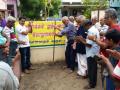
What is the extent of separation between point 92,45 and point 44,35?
3713mm

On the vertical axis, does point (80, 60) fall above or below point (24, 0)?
below

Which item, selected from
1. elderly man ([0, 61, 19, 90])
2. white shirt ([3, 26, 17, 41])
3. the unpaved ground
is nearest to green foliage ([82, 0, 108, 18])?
the unpaved ground

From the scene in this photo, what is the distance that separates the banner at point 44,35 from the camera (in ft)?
39.5

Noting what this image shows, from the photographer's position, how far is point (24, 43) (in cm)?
1063

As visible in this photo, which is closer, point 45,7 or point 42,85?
point 42,85

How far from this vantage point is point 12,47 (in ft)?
31.3

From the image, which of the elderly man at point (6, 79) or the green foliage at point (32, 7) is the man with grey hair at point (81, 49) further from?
the green foliage at point (32, 7)

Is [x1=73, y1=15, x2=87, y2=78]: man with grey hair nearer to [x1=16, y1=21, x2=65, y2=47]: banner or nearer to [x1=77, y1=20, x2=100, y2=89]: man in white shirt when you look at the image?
[x1=77, y1=20, x2=100, y2=89]: man in white shirt

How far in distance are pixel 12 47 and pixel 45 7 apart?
60.4 ft

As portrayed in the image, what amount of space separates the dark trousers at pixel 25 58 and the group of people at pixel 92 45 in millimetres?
1171

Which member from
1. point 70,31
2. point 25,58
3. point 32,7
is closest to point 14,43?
point 25,58

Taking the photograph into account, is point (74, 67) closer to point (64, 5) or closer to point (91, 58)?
point (91, 58)

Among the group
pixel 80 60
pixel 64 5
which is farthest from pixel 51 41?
pixel 64 5

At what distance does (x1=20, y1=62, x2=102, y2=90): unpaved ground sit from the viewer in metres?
9.31
